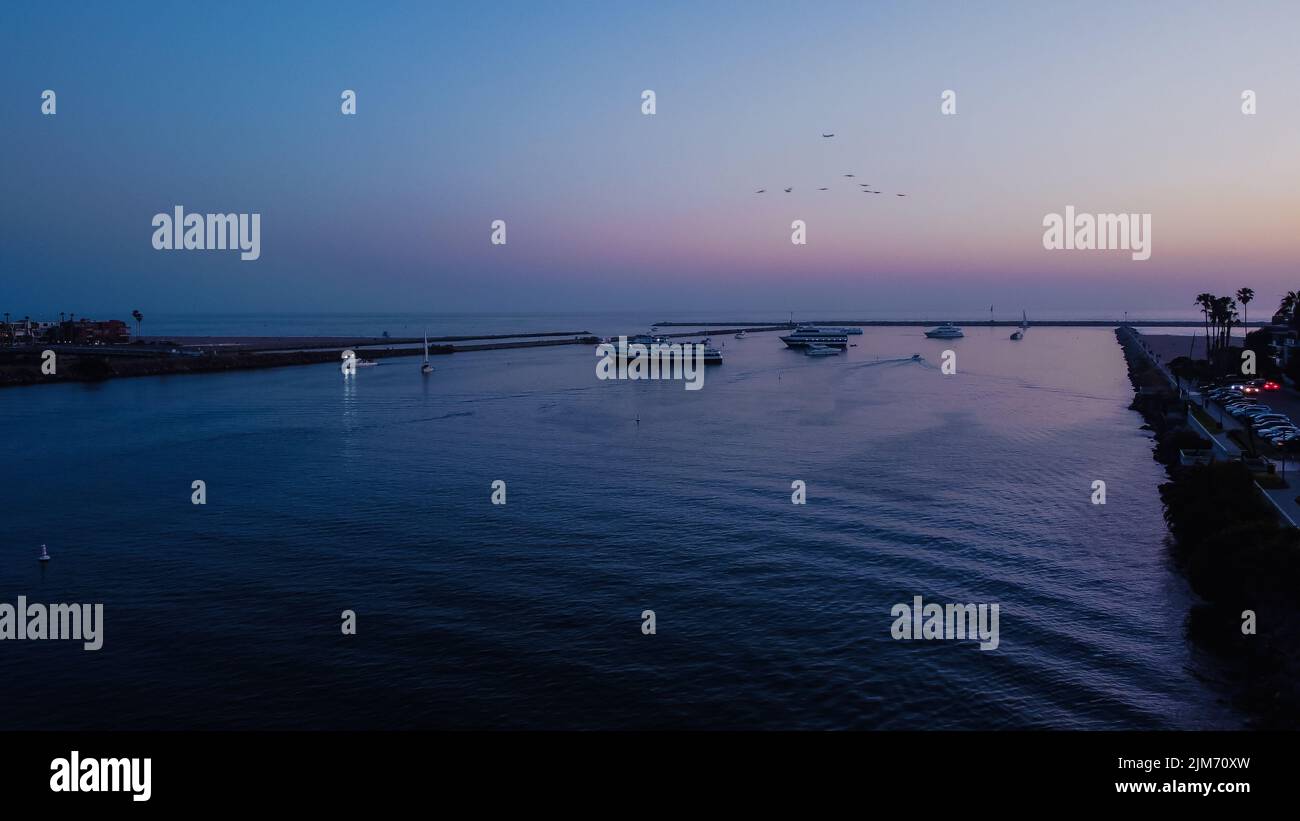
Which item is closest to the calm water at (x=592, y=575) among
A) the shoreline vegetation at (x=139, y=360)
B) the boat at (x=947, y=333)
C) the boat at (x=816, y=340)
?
the shoreline vegetation at (x=139, y=360)

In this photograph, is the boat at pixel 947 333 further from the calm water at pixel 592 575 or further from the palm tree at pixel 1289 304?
the calm water at pixel 592 575

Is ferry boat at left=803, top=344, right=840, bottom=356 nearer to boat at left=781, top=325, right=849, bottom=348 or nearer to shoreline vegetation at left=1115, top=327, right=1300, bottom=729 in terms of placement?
boat at left=781, top=325, right=849, bottom=348

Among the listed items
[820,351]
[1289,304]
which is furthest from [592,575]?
[820,351]

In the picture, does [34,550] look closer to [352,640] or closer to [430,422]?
[352,640]

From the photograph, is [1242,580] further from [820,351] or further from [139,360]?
[820,351]

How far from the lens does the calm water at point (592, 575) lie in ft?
45.2

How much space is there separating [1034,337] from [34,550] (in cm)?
15251

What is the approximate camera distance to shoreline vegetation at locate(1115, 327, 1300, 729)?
14016 millimetres

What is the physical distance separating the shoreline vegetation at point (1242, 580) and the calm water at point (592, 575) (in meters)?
0.69

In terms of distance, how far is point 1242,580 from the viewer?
16406 mm

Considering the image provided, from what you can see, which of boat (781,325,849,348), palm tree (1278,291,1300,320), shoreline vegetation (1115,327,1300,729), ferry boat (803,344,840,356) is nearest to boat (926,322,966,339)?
boat (781,325,849,348)

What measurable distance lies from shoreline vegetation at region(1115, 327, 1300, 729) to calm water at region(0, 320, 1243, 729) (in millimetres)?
688

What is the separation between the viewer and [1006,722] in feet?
42.7

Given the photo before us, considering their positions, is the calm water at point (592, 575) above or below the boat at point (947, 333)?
below
